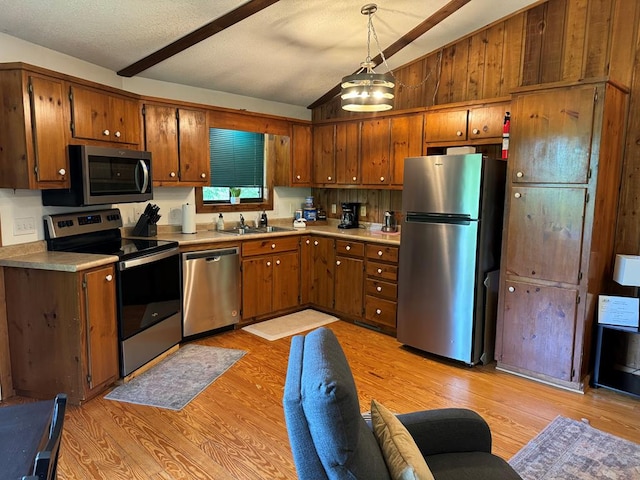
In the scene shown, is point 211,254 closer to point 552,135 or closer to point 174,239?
point 174,239

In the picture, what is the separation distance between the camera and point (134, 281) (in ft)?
10.4

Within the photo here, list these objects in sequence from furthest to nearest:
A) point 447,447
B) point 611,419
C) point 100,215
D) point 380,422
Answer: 1. point 100,215
2. point 611,419
3. point 447,447
4. point 380,422

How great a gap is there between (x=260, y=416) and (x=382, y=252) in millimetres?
1954

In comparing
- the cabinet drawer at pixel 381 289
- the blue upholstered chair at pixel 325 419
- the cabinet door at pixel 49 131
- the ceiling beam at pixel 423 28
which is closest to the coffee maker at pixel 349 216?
the cabinet drawer at pixel 381 289

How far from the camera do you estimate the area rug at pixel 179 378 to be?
2.93 metres

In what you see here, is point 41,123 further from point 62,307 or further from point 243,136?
point 243,136

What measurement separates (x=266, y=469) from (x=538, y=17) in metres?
3.94

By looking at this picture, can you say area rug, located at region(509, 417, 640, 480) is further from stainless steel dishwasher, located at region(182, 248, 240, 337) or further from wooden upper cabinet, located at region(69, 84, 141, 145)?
wooden upper cabinet, located at region(69, 84, 141, 145)

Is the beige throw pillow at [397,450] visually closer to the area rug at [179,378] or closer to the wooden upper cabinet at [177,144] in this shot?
the area rug at [179,378]

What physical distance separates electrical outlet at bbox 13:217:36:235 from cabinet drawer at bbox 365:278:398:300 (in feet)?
9.26

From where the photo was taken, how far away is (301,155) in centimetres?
518

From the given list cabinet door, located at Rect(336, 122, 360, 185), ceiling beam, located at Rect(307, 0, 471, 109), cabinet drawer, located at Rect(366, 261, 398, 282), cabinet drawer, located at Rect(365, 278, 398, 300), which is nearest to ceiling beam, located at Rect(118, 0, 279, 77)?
ceiling beam, located at Rect(307, 0, 471, 109)

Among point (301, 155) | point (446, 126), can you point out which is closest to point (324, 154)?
point (301, 155)

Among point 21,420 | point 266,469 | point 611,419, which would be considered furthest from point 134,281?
point 611,419
